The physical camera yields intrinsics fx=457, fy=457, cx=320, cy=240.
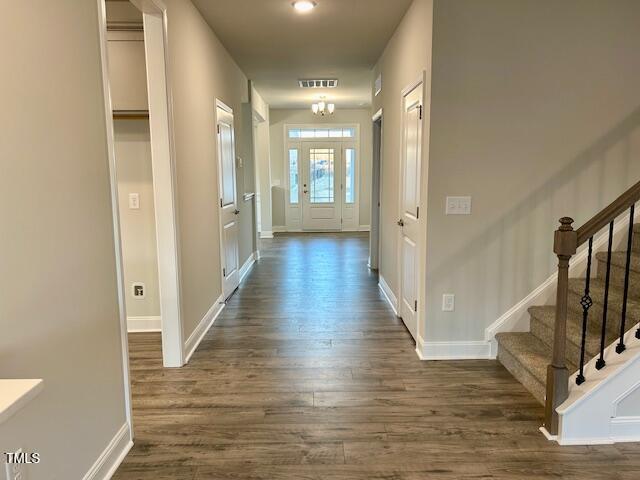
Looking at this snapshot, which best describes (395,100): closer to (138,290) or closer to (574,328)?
(574,328)

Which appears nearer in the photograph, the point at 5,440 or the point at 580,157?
the point at 5,440

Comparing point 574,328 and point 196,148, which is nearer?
point 574,328

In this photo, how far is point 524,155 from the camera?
10.4ft

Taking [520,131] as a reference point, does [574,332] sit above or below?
below

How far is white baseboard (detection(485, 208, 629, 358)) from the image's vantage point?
3.29m

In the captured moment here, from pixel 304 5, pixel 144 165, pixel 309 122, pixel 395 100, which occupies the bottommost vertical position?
pixel 144 165

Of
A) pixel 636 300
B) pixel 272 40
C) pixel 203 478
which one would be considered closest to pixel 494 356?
pixel 636 300

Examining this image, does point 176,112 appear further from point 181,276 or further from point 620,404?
point 620,404

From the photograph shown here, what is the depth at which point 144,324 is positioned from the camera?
401 centimetres

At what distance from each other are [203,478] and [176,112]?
235cm

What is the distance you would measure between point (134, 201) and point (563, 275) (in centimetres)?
323

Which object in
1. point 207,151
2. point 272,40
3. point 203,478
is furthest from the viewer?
point 272,40

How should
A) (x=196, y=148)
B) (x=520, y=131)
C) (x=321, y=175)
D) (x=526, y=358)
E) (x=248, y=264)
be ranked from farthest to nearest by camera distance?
(x=321, y=175) → (x=248, y=264) → (x=196, y=148) → (x=520, y=131) → (x=526, y=358)

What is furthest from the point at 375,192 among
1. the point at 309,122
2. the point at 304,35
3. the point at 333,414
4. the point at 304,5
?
the point at 309,122
